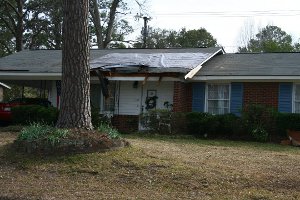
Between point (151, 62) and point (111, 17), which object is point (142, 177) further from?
point (111, 17)

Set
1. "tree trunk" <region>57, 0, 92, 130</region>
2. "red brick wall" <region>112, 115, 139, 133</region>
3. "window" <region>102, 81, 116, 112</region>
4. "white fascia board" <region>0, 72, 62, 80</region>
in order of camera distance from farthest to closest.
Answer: "window" <region>102, 81, 116, 112</region> → "white fascia board" <region>0, 72, 62, 80</region> → "red brick wall" <region>112, 115, 139, 133</region> → "tree trunk" <region>57, 0, 92, 130</region>

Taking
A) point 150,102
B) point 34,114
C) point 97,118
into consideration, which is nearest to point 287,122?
point 150,102

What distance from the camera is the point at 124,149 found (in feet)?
33.9

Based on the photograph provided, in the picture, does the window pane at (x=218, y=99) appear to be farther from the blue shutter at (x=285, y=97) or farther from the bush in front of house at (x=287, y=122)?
the bush in front of house at (x=287, y=122)

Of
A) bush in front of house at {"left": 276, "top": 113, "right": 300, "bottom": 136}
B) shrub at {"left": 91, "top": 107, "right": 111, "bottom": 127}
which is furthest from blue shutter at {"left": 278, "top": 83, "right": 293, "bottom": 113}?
shrub at {"left": 91, "top": 107, "right": 111, "bottom": 127}

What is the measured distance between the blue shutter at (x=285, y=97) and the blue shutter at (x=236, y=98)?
4.80ft

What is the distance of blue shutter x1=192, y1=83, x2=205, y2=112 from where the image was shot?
770 inches

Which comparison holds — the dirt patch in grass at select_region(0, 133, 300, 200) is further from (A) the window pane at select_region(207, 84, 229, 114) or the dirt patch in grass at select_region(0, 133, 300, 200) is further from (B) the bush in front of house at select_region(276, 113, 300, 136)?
(A) the window pane at select_region(207, 84, 229, 114)

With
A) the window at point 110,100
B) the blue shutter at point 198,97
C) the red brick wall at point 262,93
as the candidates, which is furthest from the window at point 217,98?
the window at point 110,100

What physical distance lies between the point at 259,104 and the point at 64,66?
980 cm

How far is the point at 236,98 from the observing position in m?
19.1

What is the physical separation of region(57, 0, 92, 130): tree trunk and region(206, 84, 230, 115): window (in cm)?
978

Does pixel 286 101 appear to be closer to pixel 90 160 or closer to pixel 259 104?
pixel 259 104

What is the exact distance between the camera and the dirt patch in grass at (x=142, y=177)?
766 centimetres
